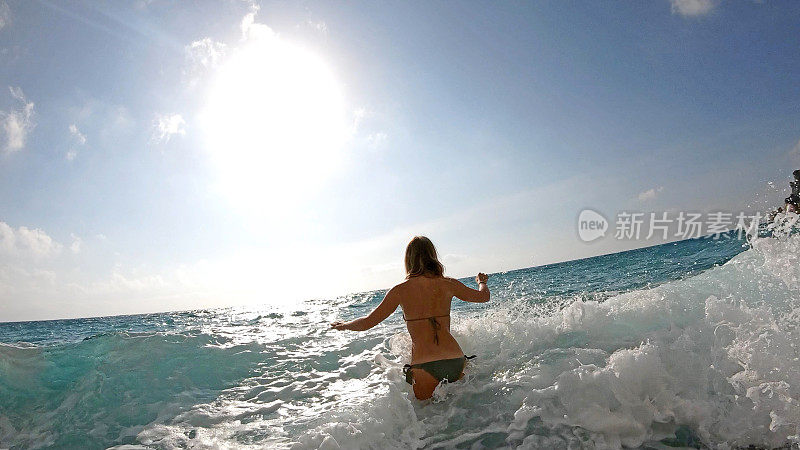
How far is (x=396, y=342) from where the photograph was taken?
8344 mm

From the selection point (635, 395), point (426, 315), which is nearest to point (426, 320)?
point (426, 315)

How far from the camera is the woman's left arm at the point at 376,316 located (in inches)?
178

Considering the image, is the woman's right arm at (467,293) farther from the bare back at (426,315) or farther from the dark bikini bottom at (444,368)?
the dark bikini bottom at (444,368)

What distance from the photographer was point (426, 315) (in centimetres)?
462

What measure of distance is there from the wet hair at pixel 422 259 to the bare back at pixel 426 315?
11 cm

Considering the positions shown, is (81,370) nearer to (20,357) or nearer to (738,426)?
(20,357)

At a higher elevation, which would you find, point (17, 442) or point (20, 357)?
point (20, 357)

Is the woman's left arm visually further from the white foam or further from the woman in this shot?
the white foam

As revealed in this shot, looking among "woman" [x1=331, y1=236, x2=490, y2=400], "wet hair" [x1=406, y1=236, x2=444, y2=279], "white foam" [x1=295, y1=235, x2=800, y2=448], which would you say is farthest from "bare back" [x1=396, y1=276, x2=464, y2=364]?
"white foam" [x1=295, y1=235, x2=800, y2=448]

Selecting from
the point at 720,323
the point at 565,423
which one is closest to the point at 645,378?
the point at 565,423

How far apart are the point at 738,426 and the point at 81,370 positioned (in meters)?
9.65

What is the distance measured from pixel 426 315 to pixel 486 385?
1267mm

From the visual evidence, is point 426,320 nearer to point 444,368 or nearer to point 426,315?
point 426,315

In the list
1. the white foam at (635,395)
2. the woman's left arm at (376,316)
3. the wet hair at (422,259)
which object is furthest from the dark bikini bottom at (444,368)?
the wet hair at (422,259)
